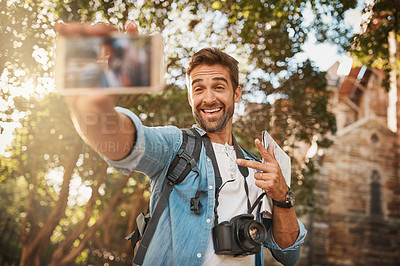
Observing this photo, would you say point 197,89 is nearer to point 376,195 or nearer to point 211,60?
point 211,60

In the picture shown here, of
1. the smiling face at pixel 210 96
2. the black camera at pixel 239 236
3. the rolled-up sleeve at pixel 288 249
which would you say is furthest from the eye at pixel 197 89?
the rolled-up sleeve at pixel 288 249

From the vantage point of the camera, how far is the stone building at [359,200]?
55.5ft

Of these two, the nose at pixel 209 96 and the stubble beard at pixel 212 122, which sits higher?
→ the nose at pixel 209 96

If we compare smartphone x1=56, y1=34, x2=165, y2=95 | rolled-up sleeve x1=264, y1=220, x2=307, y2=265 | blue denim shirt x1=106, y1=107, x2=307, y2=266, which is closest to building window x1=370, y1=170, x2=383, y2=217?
rolled-up sleeve x1=264, y1=220, x2=307, y2=265

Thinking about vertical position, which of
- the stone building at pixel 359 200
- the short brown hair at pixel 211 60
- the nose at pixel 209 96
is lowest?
the stone building at pixel 359 200

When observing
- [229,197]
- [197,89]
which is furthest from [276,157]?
[197,89]

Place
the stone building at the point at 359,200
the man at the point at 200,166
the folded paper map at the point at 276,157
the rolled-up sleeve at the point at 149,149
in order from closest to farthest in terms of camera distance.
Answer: the man at the point at 200,166
the rolled-up sleeve at the point at 149,149
the folded paper map at the point at 276,157
the stone building at the point at 359,200

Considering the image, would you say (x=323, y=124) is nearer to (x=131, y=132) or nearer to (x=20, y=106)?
(x=20, y=106)

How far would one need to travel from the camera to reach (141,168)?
172 cm

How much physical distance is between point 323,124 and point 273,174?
6698 millimetres

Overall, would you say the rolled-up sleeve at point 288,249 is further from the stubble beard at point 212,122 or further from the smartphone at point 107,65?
the smartphone at point 107,65

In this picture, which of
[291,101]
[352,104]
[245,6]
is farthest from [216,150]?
[352,104]

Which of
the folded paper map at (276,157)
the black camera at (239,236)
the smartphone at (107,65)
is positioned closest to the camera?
the smartphone at (107,65)

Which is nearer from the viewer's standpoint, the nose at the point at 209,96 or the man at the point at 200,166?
the man at the point at 200,166
